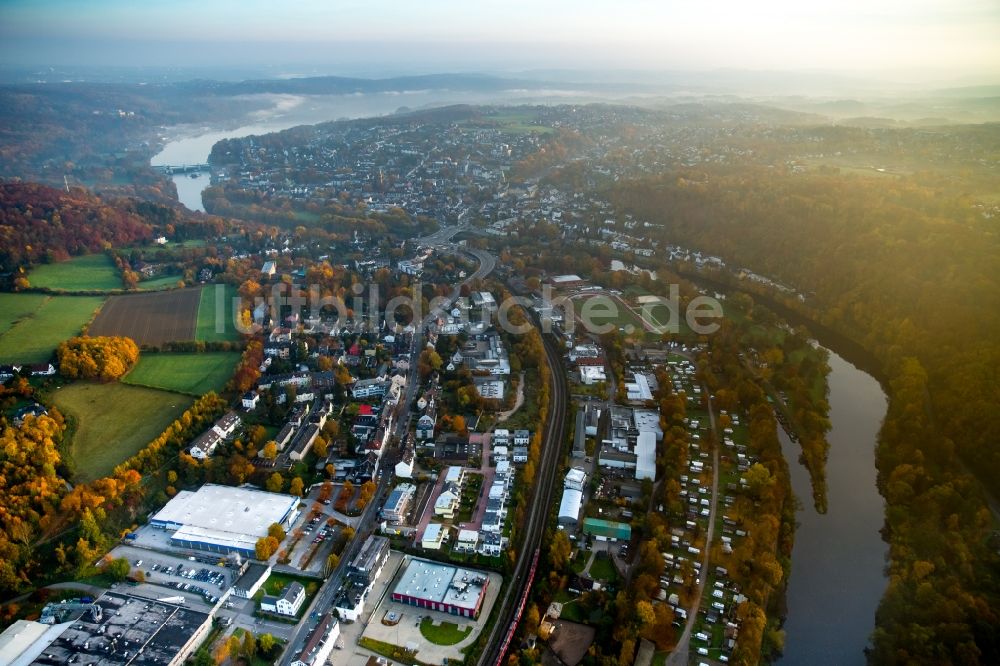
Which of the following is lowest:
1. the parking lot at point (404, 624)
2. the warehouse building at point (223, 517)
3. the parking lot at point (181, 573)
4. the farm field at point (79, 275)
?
the parking lot at point (181, 573)

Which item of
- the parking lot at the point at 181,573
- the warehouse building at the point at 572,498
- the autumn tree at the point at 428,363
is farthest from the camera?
the autumn tree at the point at 428,363

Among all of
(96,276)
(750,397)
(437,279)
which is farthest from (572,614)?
(96,276)

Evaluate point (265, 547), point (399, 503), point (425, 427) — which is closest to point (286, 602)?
point (265, 547)

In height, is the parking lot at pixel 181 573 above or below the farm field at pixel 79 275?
below

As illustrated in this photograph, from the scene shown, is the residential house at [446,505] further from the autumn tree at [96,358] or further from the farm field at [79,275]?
the farm field at [79,275]

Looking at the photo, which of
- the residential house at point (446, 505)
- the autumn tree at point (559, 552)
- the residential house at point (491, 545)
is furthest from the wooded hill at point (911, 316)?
the residential house at point (446, 505)

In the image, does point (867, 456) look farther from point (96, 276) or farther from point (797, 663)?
point (96, 276)

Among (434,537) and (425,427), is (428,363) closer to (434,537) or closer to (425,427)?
(425,427)

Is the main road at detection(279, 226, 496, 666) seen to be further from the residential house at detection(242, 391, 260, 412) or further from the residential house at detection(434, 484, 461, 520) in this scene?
the residential house at detection(242, 391, 260, 412)
